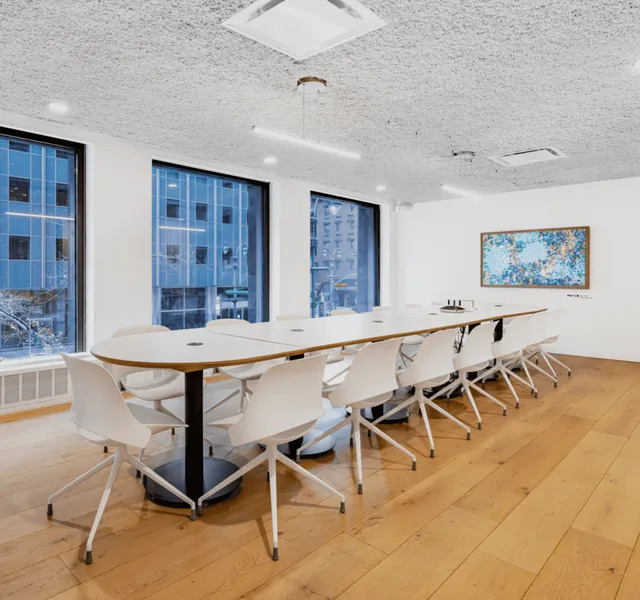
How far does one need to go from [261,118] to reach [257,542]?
131 inches

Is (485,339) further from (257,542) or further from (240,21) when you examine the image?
(240,21)

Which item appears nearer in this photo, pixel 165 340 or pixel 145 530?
pixel 145 530

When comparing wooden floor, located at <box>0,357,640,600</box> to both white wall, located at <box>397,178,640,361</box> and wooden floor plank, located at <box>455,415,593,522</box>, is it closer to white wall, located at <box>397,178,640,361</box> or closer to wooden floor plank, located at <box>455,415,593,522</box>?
wooden floor plank, located at <box>455,415,593,522</box>

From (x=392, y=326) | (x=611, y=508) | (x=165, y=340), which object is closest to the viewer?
(x=611, y=508)

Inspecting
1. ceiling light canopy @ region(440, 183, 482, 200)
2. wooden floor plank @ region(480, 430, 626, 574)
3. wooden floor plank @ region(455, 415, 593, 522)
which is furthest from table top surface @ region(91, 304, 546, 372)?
ceiling light canopy @ region(440, 183, 482, 200)

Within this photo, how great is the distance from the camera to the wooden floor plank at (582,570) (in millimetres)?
1788

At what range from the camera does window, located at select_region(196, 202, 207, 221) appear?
19.0 ft

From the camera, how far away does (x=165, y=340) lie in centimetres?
289

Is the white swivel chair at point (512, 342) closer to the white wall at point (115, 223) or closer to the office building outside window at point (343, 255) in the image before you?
the office building outside window at point (343, 255)

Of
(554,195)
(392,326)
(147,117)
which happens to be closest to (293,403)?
→ (392,326)

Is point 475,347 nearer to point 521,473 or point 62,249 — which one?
point 521,473

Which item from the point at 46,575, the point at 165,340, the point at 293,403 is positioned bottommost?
the point at 46,575

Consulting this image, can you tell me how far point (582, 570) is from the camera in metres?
1.92

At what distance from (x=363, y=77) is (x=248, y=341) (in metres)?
1.96
